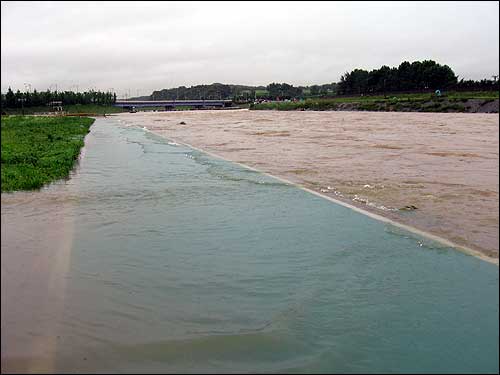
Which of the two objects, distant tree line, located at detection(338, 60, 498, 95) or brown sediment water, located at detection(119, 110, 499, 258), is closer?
brown sediment water, located at detection(119, 110, 499, 258)

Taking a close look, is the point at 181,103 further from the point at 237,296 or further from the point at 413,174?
the point at 237,296

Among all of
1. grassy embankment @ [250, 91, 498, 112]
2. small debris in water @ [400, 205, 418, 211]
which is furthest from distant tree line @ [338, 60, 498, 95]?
small debris in water @ [400, 205, 418, 211]

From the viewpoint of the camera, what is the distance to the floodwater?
3094 mm

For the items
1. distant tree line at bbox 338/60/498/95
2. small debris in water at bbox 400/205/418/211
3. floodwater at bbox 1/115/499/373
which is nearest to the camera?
floodwater at bbox 1/115/499/373

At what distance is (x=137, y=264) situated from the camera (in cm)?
512

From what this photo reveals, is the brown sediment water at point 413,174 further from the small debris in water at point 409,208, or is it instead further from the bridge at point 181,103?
the bridge at point 181,103

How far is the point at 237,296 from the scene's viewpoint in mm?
4277

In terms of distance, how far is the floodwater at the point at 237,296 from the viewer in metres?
3.09

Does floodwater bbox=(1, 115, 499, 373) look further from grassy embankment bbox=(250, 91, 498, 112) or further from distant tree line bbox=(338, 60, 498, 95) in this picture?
distant tree line bbox=(338, 60, 498, 95)

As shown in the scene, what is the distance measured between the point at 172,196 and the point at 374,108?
5302 cm

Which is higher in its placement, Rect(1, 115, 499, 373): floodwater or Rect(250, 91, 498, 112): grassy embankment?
Rect(250, 91, 498, 112): grassy embankment

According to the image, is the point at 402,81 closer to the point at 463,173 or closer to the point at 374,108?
the point at 374,108

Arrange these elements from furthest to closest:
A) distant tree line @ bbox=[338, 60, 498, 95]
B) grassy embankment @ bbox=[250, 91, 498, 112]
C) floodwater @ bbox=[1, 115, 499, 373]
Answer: distant tree line @ bbox=[338, 60, 498, 95], grassy embankment @ bbox=[250, 91, 498, 112], floodwater @ bbox=[1, 115, 499, 373]

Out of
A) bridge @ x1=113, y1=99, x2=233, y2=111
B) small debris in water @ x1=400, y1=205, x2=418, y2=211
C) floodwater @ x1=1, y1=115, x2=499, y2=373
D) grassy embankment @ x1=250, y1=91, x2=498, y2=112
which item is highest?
bridge @ x1=113, y1=99, x2=233, y2=111
